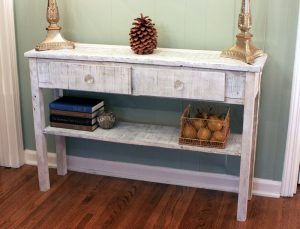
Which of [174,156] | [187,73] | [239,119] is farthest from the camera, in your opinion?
[174,156]

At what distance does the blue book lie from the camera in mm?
2591

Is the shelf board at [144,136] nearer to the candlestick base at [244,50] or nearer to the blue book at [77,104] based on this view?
the blue book at [77,104]

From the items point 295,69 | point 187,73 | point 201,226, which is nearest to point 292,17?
point 295,69

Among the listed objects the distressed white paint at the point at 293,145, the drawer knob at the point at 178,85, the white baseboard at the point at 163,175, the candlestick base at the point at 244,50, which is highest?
the candlestick base at the point at 244,50

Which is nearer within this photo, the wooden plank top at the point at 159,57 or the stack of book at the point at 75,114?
the wooden plank top at the point at 159,57

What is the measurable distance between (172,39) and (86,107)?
590 mm

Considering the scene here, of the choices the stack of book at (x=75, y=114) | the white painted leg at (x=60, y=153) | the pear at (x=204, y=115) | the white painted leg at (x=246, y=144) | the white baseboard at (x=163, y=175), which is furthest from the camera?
the white painted leg at (x=60, y=153)

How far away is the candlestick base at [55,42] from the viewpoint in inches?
99.3

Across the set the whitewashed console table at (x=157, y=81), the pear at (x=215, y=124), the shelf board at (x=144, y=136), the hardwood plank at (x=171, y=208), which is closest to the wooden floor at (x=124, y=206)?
the hardwood plank at (x=171, y=208)

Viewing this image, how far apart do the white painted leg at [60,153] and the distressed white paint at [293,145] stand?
129 centimetres

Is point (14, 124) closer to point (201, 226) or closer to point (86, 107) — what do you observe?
point (86, 107)

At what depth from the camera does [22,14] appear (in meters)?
2.80

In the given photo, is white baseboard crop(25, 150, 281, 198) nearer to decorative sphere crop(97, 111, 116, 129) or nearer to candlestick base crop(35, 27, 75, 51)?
decorative sphere crop(97, 111, 116, 129)

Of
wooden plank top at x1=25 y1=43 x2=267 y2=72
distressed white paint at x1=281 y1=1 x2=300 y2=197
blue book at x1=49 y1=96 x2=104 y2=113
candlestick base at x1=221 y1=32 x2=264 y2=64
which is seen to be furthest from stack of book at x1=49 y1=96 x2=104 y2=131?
distressed white paint at x1=281 y1=1 x2=300 y2=197
